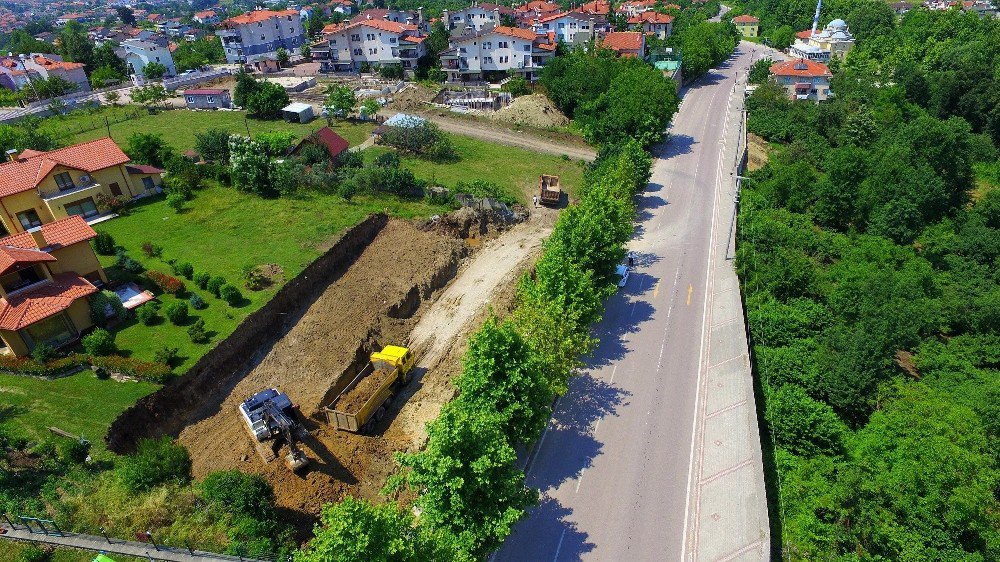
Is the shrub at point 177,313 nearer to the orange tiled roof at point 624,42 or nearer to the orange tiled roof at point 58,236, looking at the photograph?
the orange tiled roof at point 58,236

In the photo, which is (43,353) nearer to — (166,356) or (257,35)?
(166,356)

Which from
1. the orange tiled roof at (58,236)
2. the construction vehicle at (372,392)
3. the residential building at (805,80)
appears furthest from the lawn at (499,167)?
Answer: the residential building at (805,80)

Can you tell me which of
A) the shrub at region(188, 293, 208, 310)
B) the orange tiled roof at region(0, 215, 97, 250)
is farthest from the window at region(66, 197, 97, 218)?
the shrub at region(188, 293, 208, 310)

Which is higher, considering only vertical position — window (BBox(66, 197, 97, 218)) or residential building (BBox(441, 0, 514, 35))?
residential building (BBox(441, 0, 514, 35))

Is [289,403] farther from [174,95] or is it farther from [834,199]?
[174,95]

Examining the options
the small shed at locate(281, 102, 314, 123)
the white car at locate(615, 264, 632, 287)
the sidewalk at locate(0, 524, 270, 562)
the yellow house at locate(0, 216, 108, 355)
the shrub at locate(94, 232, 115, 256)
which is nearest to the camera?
the sidewalk at locate(0, 524, 270, 562)

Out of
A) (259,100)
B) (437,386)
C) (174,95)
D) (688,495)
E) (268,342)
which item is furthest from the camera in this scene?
(174,95)

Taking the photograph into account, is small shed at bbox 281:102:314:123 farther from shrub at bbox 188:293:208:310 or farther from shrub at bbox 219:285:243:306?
shrub at bbox 188:293:208:310

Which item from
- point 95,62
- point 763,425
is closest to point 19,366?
point 763,425

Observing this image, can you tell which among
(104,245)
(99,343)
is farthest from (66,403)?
(104,245)
